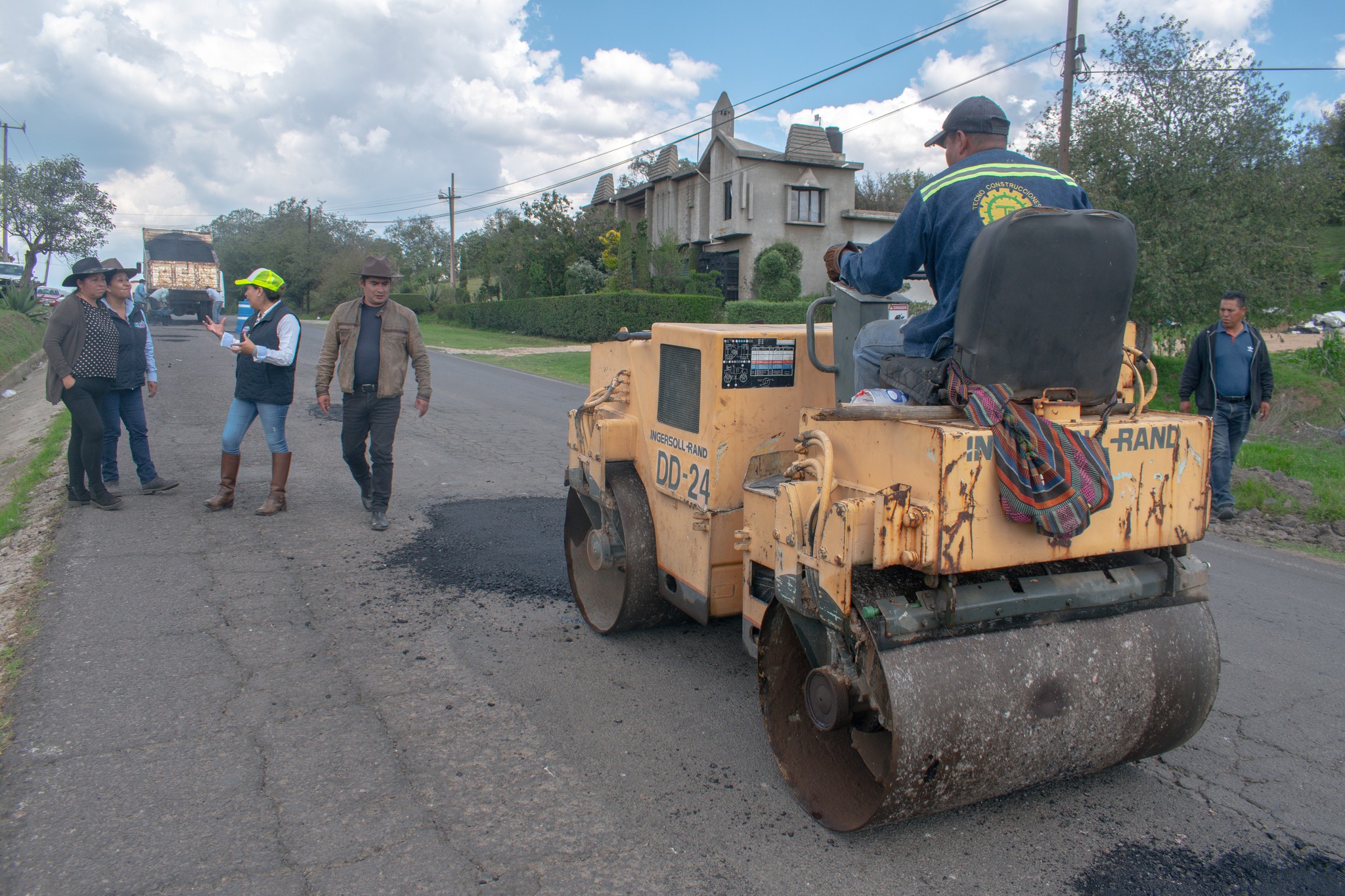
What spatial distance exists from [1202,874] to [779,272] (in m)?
32.2

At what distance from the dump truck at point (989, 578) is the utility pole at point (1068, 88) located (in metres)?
14.9

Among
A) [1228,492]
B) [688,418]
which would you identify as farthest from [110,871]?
[1228,492]

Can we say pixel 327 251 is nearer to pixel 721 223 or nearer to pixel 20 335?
pixel 721 223

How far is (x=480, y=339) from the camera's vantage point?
105 feet

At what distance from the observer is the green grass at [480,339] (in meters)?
28.9

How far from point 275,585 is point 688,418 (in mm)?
2823

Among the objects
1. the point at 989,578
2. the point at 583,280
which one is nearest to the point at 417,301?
the point at 583,280

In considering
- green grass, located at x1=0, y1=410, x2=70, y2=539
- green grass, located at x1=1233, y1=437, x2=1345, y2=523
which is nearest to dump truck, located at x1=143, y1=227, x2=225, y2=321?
green grass, located at x1=0, y1=410, x2=70, y2=539

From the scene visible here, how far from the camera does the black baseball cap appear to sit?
10.3 feet

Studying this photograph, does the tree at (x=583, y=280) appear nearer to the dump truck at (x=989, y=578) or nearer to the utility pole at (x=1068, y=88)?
the utility pole at (x=1068, y=88)

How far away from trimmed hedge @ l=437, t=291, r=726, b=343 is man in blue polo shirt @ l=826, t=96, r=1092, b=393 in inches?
925

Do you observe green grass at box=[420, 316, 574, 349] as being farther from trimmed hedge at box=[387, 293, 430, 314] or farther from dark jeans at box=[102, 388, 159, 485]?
dark jeans at box=[102, 388, 159, 485]

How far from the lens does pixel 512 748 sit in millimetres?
3389

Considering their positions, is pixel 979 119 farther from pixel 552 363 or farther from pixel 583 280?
pixel 583 280
